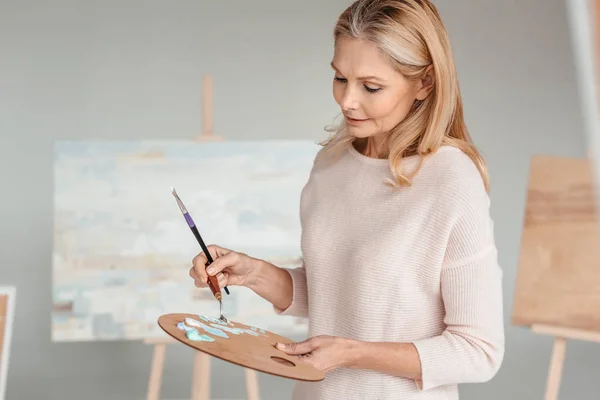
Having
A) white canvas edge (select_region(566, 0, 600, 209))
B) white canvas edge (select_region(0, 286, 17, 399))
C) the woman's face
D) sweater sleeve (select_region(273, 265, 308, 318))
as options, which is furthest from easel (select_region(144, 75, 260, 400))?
white canvas edge (select_region(566, 0, 600, 209))

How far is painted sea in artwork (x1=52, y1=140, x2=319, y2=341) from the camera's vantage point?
3.12m

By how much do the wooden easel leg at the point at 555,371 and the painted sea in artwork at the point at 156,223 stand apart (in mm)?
1007

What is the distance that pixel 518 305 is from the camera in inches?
117

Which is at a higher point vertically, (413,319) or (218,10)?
(218,10)

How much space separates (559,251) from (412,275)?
72.8 inches

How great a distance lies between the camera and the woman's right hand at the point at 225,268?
4.74 ft

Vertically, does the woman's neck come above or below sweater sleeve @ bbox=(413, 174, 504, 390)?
above

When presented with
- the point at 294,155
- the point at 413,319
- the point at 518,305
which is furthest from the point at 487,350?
the point at 294,155

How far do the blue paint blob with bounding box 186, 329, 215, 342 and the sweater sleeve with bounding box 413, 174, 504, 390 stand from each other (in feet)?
1.07

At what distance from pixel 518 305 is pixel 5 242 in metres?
2.47

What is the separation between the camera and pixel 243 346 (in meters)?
1.25

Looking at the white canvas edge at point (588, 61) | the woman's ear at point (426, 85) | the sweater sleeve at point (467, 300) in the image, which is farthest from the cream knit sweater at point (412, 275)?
the white canvas edge at point (588, 61)

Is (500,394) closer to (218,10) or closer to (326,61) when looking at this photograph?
(326,61)

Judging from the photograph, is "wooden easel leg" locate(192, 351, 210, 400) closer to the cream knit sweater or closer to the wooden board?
the wooden board
